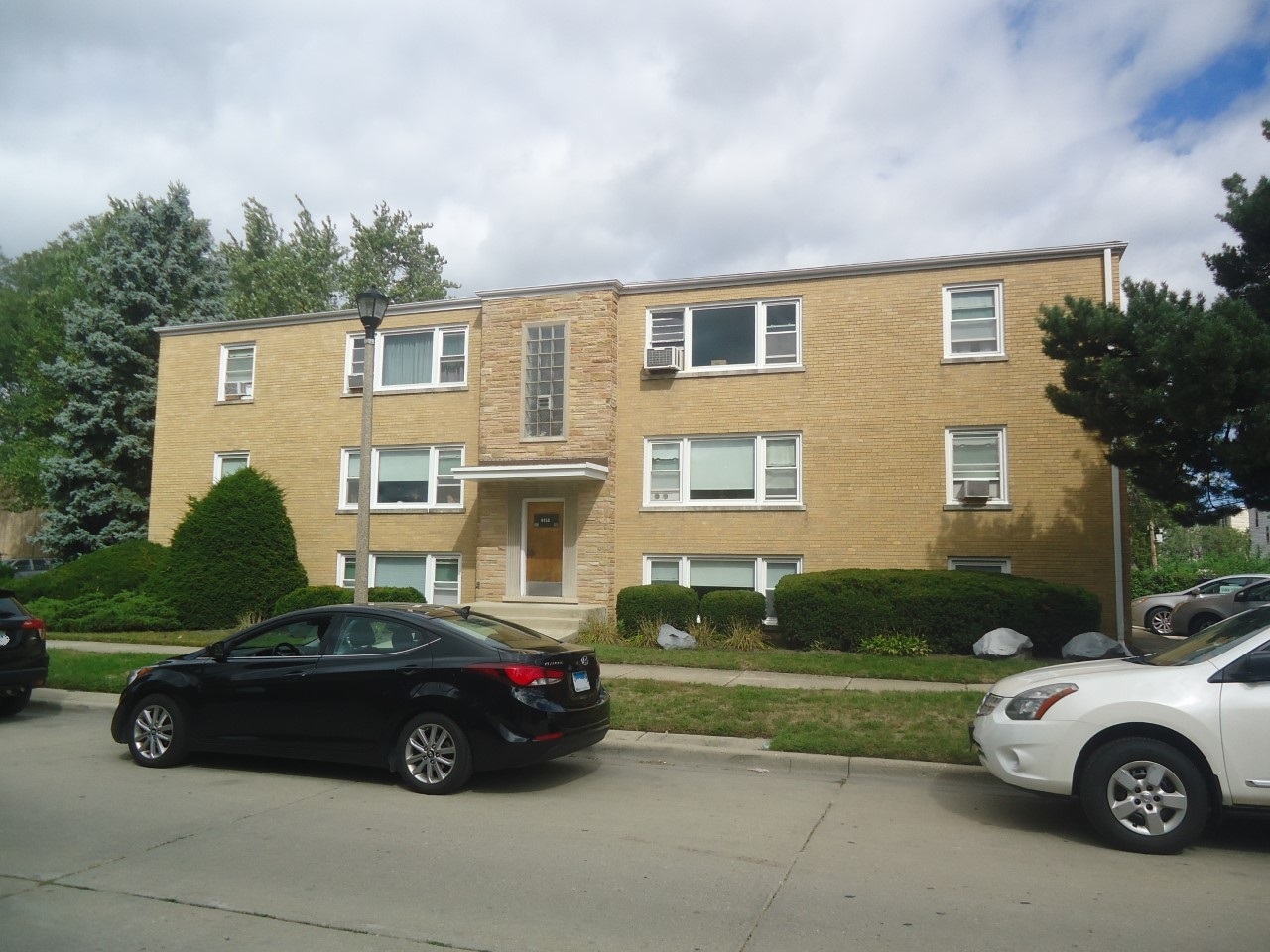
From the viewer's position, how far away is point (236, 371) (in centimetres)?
2397

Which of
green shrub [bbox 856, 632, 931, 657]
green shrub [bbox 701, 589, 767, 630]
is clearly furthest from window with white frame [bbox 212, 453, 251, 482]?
green shrub [bbox 856, 632, 931, 657]

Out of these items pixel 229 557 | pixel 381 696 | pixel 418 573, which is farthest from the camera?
pixel 418 573

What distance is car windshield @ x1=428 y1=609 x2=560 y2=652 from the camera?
8203 mm

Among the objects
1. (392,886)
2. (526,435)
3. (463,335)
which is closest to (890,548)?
(526,435)

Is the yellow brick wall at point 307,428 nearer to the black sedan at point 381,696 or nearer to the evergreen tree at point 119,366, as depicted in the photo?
the evergreen tree at point 119,366

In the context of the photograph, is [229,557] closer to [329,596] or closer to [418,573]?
[329,596]

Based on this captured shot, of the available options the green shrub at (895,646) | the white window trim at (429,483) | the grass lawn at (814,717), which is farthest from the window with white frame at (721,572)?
the grass lawn at (814,717)

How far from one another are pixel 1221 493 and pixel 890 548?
5.48m

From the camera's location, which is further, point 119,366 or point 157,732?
point 119,366

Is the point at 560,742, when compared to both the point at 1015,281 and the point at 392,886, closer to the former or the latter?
the point at 392,886

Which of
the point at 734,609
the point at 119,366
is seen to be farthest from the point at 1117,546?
the point at 119,366

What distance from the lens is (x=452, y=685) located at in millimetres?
7816

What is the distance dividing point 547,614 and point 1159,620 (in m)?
13.0

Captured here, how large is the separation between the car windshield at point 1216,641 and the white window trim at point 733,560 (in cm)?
1096
